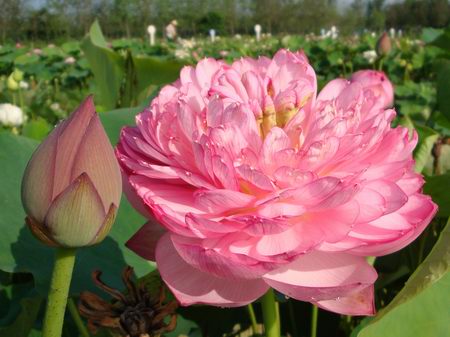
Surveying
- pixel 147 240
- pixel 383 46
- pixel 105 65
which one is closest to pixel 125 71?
pixel 105 65

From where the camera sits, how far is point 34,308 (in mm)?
515

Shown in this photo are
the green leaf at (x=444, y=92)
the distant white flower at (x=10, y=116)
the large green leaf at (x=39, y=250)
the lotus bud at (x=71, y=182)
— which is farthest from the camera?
the distant white flower at (x=10, y=116)

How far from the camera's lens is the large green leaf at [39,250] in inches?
22.0

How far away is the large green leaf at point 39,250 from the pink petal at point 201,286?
0.71ft

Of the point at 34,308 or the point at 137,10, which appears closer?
the point at 34,308

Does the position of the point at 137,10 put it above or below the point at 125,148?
below

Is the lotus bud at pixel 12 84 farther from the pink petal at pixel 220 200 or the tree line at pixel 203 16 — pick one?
the tree line at pixel 203 16

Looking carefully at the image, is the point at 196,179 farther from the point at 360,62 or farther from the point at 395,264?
the point at 360,62

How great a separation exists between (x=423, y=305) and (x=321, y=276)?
0.38 feet

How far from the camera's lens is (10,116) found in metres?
1.44

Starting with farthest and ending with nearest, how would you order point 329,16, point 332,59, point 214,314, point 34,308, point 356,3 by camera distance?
1. point 356,3
2. point 329,16
3. point 332,59
4. point 214,314
5. point 34,308

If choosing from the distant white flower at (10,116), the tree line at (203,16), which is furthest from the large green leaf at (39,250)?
the tree line at (203,16)

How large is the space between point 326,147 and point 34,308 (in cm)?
29

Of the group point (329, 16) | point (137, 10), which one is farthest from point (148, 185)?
point (329, 16)
